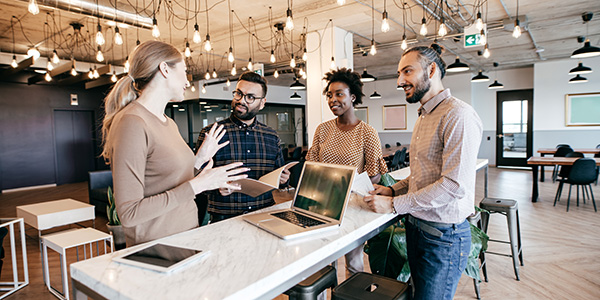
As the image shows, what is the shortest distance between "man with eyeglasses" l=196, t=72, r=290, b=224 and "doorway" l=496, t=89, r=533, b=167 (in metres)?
11.6

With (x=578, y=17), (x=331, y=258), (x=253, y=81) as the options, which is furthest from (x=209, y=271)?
(x=578, y=17)

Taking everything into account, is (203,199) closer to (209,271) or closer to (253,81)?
(253,81)

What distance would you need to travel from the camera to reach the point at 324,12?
571 centimetres

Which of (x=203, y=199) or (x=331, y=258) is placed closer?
(x=331, y=258)

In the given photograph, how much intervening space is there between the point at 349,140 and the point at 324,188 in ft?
2.98

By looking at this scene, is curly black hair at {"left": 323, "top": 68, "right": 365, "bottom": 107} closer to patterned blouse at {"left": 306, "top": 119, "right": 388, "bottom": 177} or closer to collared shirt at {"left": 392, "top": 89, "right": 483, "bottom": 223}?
patterned blouse at {"left": 306, "top": 119, "right": 388, "bottom": 177}

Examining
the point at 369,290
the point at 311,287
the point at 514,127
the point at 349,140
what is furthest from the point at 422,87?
the point at 514,127

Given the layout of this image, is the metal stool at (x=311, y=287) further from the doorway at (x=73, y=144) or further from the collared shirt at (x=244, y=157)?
the doorway at (x=73, y=144)

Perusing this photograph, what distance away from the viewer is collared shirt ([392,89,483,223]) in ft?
4.85

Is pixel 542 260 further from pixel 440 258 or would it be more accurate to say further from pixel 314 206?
pixel 314 206

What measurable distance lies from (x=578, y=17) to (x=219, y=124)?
7.44 metres

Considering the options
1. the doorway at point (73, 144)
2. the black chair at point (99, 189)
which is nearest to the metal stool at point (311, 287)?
the black chair at point (99, 189)

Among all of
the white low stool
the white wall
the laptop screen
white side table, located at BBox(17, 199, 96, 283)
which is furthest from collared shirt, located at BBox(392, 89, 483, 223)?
the white wall

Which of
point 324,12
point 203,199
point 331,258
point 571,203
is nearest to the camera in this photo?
point 331,258
